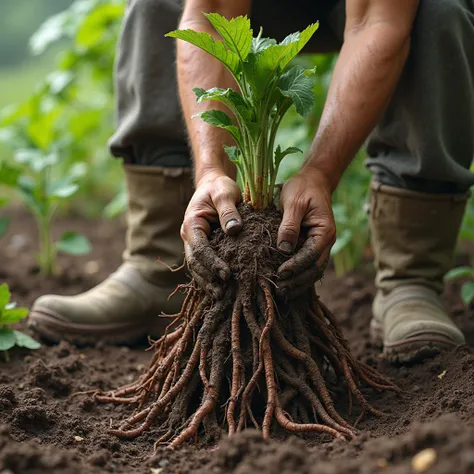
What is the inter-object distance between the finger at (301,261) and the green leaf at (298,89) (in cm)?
33

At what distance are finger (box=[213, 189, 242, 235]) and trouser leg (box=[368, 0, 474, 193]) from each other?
2.73ft

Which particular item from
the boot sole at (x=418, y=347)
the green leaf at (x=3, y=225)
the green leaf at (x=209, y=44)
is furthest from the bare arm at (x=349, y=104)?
the green leaf at (x=3, y=225)

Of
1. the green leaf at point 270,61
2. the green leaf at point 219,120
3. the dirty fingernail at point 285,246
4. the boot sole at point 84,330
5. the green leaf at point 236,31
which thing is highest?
the green leaf at point 236,31

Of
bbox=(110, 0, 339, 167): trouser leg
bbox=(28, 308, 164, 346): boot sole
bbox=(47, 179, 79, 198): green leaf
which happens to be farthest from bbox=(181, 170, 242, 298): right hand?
bbox=(47, 179, 79, 198): green leaf

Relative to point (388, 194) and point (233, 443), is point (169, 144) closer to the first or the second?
point (388, 194)

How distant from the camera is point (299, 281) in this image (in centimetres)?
183

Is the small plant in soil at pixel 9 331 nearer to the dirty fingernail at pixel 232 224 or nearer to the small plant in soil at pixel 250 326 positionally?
the small plant in soil at pixel 250 326

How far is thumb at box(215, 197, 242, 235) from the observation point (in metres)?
1.82

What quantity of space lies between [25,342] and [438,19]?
1.68 m

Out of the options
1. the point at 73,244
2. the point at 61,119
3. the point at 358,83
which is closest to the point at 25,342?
the point at 73,244

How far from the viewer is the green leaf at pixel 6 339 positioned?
234cm

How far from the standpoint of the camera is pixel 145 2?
2.58 m

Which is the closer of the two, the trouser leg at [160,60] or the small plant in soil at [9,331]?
the small plant in soil at [9,331]

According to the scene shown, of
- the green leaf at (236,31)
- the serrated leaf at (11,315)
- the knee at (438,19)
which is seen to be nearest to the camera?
the green leaf at (236,31)
